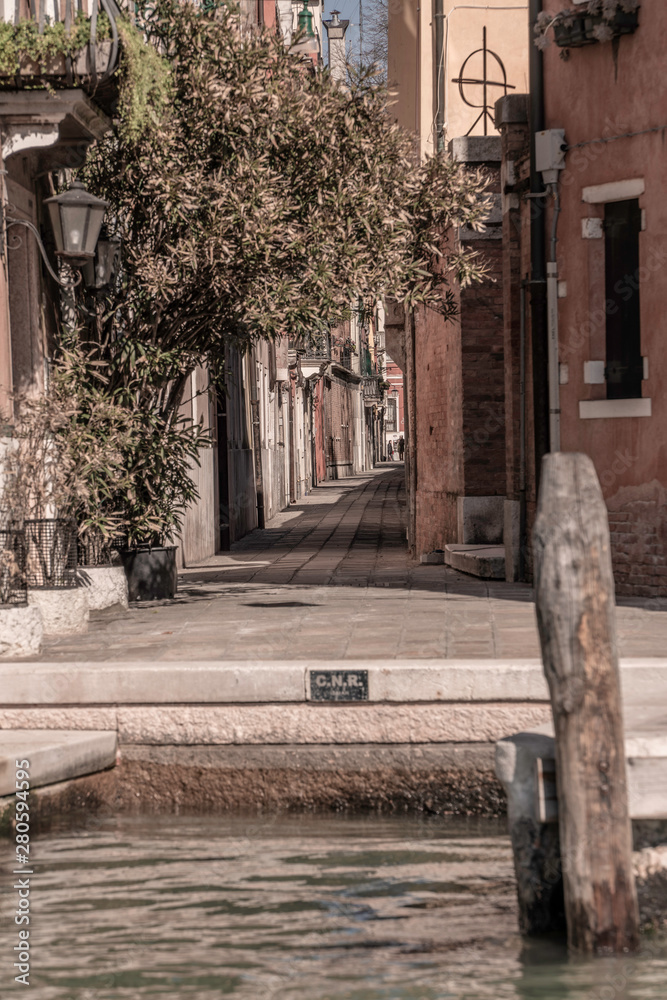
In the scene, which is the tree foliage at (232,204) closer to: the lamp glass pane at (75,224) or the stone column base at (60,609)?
the lamp glass pane at (75,224)

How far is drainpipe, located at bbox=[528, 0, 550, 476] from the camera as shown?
1332 cm

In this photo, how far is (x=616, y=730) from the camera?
536 centimetres

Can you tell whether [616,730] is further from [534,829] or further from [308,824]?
[308,824]

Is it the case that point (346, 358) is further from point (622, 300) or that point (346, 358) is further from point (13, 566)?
point (13, 566)

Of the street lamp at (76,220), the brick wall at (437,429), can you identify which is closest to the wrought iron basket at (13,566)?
the street lamp at (76,220)

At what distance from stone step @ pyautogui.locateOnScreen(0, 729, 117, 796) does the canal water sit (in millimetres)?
323

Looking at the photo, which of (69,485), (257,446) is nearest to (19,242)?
(69,485)

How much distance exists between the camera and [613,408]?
1263 cm

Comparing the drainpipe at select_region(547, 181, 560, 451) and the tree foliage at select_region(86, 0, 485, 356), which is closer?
the tree foliage at select_region(86, 0, 485, 356)

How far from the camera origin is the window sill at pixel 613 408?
12.4 metres

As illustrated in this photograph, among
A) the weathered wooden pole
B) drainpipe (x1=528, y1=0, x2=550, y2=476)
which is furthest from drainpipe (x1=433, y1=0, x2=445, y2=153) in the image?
the weathered wooden pole

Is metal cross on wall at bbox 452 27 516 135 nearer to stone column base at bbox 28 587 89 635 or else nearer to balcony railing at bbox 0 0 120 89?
balcony railing at bbox 0 0 120 89

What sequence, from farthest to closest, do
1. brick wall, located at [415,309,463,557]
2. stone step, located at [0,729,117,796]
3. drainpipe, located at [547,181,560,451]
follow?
brick wall, located at [415,309,463,557]
drainpipe, located at [547,181,560,451]
stone step, located at [0,729,117,796]

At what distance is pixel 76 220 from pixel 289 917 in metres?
5.93
